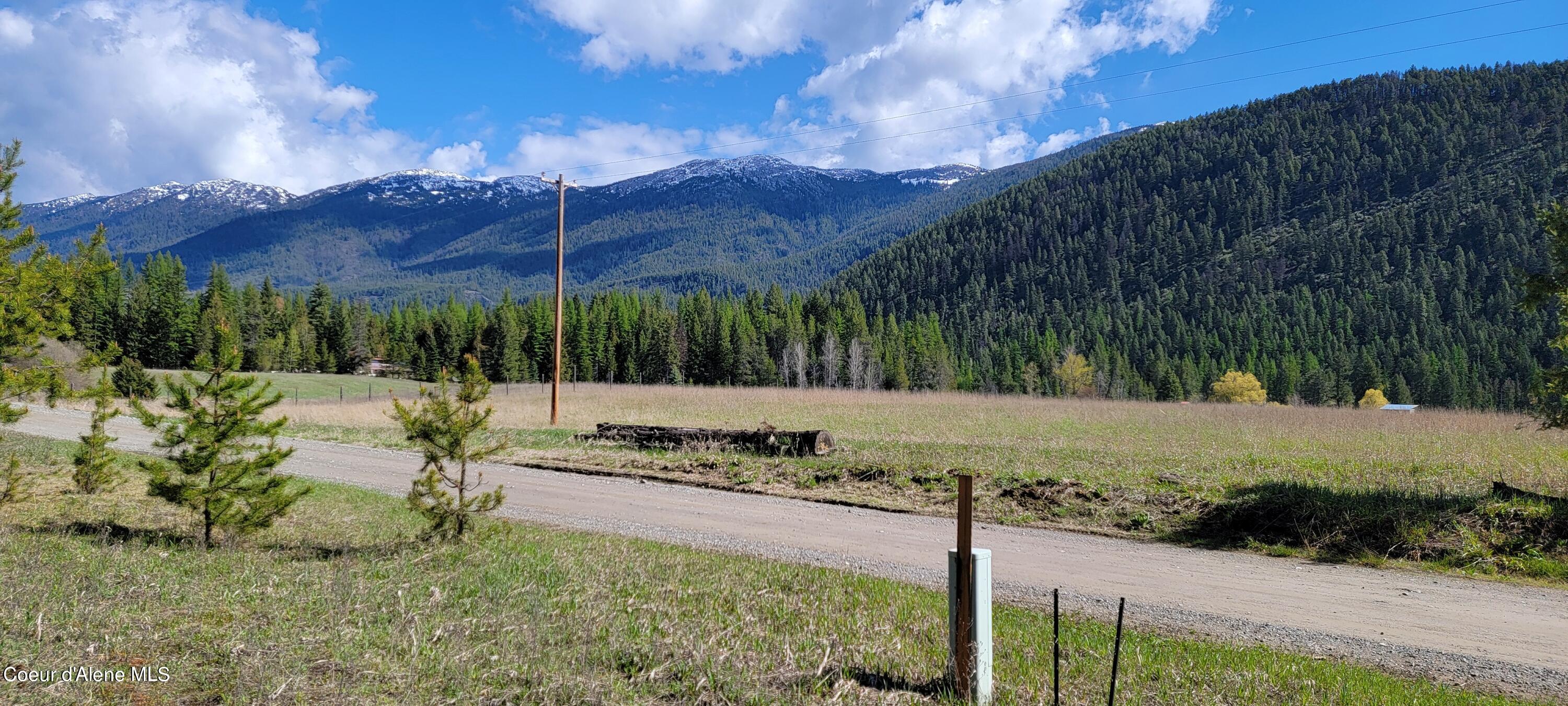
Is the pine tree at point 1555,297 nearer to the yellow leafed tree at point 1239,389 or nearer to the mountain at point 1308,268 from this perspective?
the mountain at point 1308,268

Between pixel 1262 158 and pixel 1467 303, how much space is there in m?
89.8

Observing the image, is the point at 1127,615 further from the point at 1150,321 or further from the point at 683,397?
the point at 1150,321

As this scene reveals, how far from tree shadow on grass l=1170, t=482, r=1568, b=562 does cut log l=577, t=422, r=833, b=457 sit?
9.09 m

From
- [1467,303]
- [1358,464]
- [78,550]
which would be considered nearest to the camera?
[78,550]

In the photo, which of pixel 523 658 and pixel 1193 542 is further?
pixel 1193 542

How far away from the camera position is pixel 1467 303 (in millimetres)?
115500

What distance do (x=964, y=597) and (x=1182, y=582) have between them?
6094 millimetres

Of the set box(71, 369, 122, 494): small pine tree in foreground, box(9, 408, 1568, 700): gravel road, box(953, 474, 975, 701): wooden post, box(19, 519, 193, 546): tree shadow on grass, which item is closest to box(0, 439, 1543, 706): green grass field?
box(19, 519, 193, 546): tree shadow on grass

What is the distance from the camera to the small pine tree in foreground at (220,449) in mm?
Result: 7910

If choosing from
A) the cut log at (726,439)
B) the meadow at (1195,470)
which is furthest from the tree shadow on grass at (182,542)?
the cut log at (726,439)

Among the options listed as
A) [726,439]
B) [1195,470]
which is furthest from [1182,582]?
[726,439]

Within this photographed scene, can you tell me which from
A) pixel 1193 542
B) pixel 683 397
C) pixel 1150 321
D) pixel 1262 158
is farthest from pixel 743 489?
pixel 1262 158

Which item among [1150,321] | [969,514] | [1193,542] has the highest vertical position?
[1150,321]

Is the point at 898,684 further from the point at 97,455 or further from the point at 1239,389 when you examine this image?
the point at 1239,389
